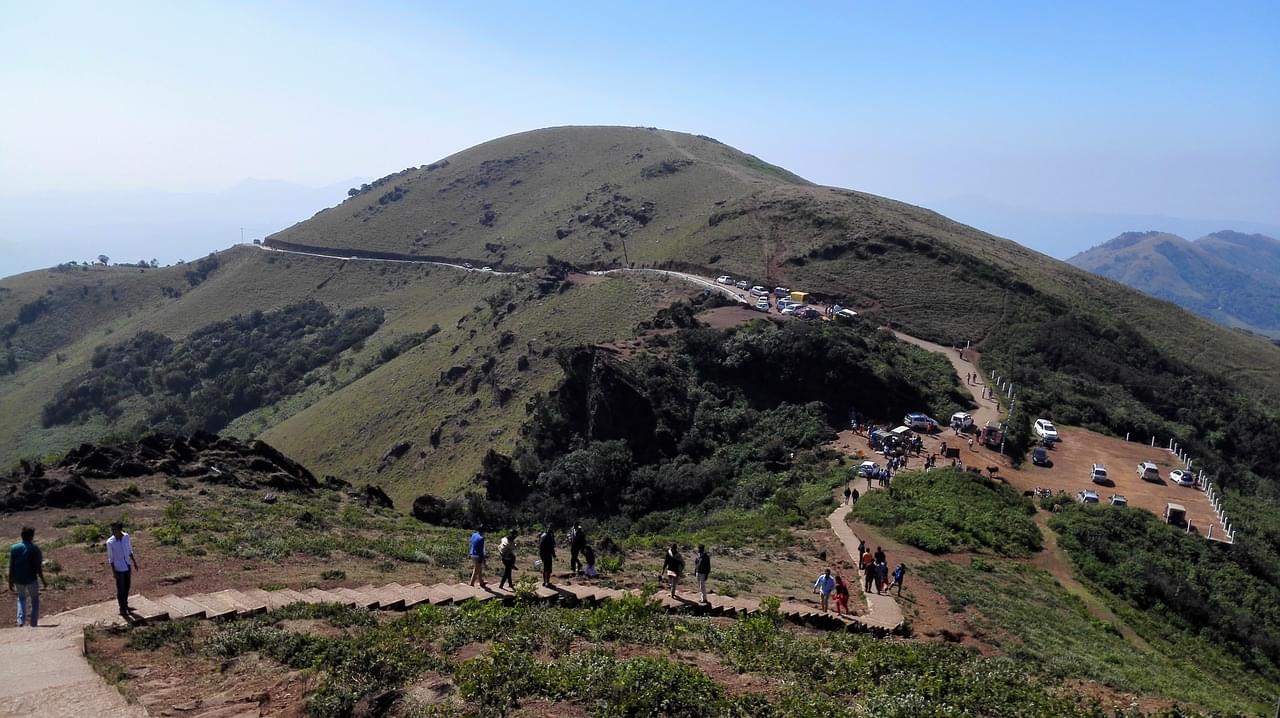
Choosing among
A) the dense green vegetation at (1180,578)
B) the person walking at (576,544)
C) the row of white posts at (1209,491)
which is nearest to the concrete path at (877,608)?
the person walking at (576,544)

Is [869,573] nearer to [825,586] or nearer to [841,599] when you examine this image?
[841,599]

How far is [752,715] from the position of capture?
9.12 meters

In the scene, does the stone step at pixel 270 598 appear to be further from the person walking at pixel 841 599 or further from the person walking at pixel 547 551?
the person walking at pixel 841 599

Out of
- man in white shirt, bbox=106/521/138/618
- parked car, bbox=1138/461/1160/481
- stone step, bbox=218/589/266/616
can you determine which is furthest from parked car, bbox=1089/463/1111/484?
man in white shirt, bbox=106/521/138/618

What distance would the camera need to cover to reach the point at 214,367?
80250mm

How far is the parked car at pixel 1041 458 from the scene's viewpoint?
1423 inches

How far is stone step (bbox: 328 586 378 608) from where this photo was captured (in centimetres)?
1320

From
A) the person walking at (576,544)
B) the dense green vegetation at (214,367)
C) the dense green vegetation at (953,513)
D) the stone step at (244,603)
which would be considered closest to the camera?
the stone step at (244,603)

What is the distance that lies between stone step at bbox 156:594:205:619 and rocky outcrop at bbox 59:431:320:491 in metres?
13.0

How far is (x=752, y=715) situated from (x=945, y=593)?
11986 millimetres

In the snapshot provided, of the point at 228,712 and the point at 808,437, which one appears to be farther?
the point at 808,437

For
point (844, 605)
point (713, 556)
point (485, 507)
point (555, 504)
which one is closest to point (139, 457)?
point (485, 507)

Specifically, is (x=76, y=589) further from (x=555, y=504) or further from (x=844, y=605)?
(x=555, y=504)

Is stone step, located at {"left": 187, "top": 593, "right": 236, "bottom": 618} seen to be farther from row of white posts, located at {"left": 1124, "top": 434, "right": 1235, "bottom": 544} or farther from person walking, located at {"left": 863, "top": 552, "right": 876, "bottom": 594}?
row of white posts, located at {"left": 1124, "top": 434, "right": 1235, "bottom": 544}
